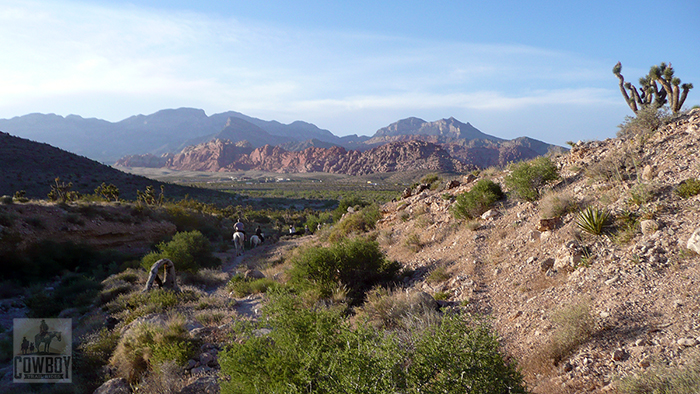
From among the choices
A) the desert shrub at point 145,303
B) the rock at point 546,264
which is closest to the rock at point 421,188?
the rock at point 546,264

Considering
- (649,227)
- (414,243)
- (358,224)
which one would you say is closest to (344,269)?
(414,243)

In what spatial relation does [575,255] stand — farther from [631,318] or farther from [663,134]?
[663,134]

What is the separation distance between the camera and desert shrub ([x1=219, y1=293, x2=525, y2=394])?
10.1ft

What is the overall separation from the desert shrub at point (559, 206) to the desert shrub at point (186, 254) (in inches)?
481

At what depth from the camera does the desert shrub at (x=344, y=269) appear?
8.84 m

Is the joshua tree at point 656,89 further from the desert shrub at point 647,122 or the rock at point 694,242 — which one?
the rock at point 694,242

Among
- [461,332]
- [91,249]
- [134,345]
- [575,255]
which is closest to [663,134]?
[575,255]

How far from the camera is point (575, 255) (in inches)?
254

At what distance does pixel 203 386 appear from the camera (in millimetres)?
5500

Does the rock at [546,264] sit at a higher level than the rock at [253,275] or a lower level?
higher

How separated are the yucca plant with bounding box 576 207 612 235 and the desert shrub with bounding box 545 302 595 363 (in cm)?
270

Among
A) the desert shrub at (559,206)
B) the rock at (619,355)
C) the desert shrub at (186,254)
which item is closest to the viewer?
the rock at (619,355)

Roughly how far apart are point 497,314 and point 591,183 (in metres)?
5.00

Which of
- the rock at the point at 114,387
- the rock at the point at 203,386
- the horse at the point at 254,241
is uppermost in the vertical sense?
the rock at the point at 203,386
